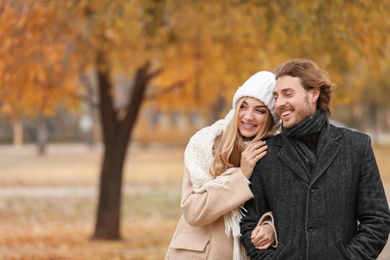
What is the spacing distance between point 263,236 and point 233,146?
0.53 m

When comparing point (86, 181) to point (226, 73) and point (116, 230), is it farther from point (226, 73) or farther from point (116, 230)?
point (226, 73)

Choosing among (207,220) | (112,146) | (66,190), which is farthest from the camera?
(66,190)

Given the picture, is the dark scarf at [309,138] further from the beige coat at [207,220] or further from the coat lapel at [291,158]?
the beige coat at [207,220]

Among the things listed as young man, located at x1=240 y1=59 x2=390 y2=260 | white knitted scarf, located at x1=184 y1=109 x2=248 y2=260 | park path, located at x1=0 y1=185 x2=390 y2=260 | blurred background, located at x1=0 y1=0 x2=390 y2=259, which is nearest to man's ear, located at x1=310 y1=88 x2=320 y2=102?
young man, located at x1=240 y1=59 x2=390 y2=260

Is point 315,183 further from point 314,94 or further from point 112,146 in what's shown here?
point 112,146

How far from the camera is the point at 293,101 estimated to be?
358 cm

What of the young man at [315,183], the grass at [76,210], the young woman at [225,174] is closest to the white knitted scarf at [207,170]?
the young woman at [225,174]

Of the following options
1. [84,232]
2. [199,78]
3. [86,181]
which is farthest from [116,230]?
[86,181]

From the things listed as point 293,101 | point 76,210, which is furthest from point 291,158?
point 76,210

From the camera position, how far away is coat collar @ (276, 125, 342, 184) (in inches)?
139

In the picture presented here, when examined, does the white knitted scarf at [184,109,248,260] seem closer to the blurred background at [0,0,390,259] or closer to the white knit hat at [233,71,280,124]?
the white knit hat at [233,71,280,124]

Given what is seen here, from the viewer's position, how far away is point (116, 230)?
14.2 meters

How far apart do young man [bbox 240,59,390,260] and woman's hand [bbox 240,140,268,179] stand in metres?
0.03

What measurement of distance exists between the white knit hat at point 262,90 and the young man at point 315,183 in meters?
0.19
